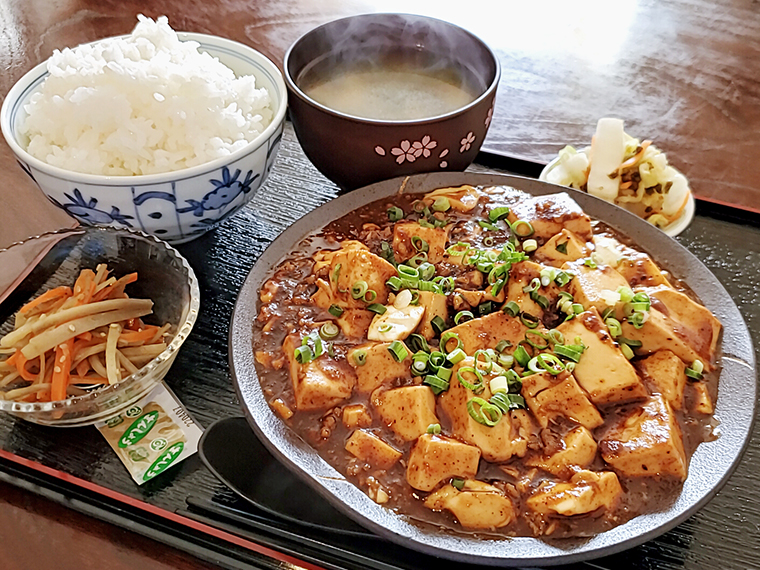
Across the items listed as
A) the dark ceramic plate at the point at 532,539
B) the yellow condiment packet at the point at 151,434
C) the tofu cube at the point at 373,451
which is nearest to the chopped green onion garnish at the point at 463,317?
the tofu cube at the point at 373,451

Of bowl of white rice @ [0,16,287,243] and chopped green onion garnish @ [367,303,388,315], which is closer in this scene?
chopped green onion garnish @ [367,303,388,315]

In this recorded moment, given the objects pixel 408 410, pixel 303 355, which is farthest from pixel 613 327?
pixel 303 355

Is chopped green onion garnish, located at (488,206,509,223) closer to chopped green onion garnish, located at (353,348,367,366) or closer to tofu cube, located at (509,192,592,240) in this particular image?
tofu cube, located at (509,192,592,240)

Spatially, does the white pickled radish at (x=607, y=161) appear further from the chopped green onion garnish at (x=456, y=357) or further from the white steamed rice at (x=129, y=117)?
the white steamed rice at (x=129, y=117)

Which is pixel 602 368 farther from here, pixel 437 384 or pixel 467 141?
pixel 467 141

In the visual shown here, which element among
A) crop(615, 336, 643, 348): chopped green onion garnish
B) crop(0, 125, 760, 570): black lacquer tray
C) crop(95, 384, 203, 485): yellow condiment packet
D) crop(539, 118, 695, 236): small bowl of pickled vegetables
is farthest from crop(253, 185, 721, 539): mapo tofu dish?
crop(539, 118, 695, 236): small bowl of pickled vegetables

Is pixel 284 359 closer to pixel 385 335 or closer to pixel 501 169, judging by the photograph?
pixel 385 335
